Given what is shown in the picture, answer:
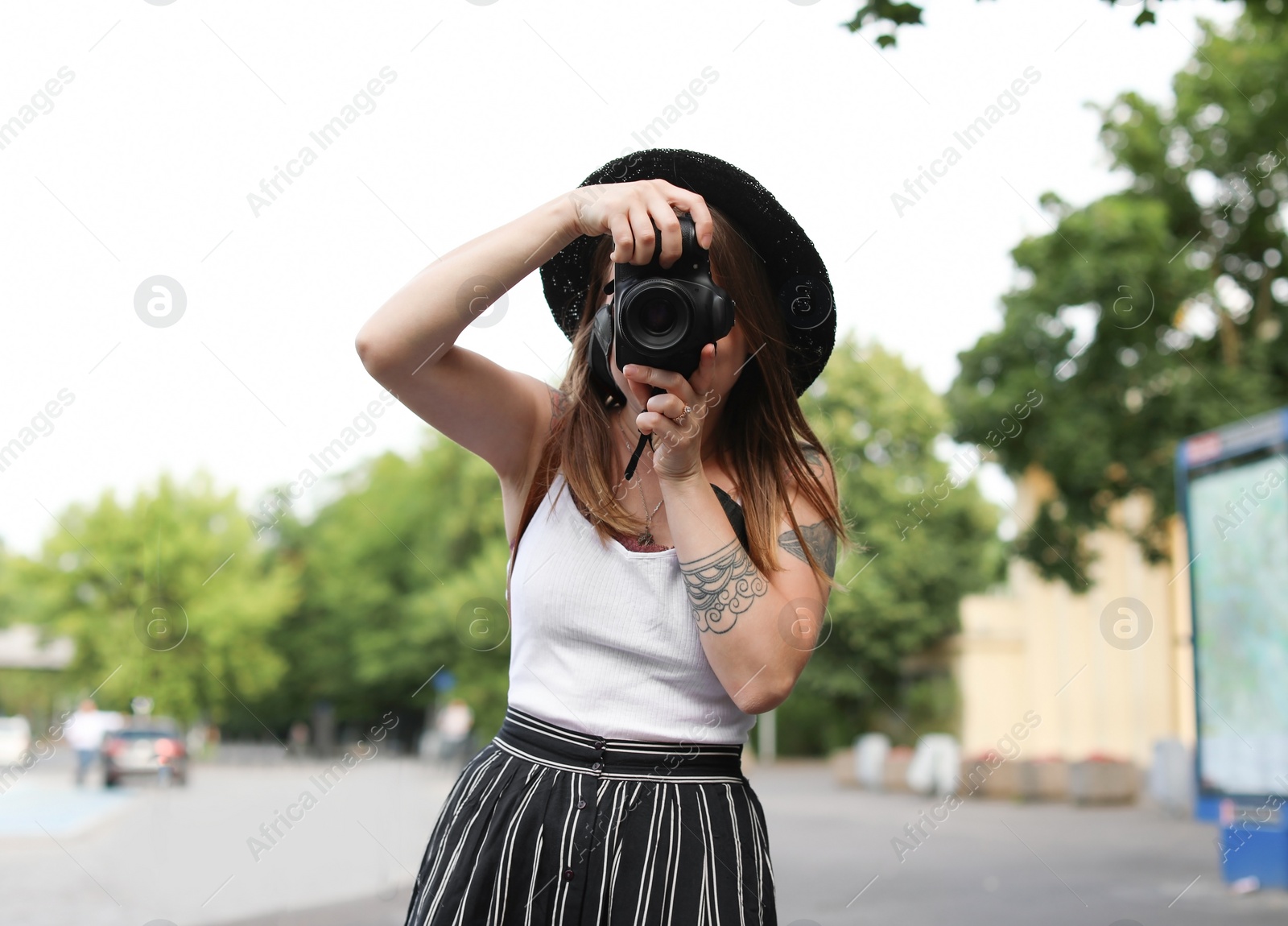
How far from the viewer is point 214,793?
22734mm

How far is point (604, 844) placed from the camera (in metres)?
1.63

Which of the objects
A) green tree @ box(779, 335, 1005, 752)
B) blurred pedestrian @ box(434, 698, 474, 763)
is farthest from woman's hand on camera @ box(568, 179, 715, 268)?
green tree @ box(779, 335, 1005, 752)

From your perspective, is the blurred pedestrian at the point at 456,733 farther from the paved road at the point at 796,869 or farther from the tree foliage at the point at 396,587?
the paved road at the point at 796,869

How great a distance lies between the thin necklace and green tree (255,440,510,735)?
33.0 meters

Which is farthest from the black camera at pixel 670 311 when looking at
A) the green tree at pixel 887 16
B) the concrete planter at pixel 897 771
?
the concrete planter at pixel 897 771

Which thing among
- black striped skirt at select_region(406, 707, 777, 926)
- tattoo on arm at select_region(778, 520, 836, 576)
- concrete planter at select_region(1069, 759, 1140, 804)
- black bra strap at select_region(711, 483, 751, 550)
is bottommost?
concrete planter at select_region(1069, 759, 1140, 804)

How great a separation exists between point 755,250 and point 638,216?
13.5 inches

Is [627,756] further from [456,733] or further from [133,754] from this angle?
[456,733]

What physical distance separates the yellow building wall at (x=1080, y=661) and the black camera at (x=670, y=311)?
17741 millimetres

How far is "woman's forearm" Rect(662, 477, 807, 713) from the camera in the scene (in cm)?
163

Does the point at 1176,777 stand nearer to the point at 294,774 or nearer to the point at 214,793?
the point at 214,793

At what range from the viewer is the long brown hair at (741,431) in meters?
1.78

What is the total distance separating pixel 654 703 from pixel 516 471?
417 millimetres

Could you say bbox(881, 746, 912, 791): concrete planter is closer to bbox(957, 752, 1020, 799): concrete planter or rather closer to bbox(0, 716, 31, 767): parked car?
bbox(957, 752, 1020, 799): concrete planter
